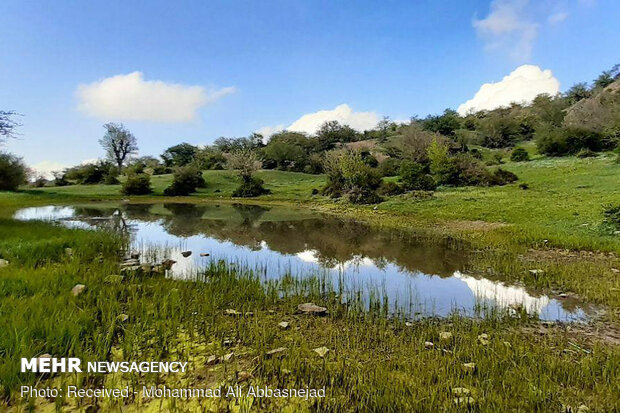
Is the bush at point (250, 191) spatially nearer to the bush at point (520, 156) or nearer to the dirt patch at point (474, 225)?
the dirt patch at point (474, 225)

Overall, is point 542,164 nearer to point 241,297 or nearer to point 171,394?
point 241,297

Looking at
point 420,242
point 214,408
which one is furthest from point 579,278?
point 214,408

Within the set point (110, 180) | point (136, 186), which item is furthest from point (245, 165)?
point (110, 180)

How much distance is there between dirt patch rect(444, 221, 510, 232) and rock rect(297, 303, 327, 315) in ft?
40.2

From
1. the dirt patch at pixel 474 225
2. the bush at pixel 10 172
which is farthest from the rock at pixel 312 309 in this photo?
the bush at pixel 10 172

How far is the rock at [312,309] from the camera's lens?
618cm

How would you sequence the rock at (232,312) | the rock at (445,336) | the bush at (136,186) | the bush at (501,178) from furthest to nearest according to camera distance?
the bush at (136,186) → the bush at (501,178) → the rock at (232,312) → the rock at (445,336)

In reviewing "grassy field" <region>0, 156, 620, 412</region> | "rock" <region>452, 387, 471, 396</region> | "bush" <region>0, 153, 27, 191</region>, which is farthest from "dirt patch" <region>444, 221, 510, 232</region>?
"bush" <region>0, 153, 27, 191</region>

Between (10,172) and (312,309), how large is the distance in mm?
49449

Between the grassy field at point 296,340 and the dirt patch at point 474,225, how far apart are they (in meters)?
5.97

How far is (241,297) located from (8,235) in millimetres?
8988

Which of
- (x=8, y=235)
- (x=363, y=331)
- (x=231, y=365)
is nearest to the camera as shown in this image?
(x=231, y=365)

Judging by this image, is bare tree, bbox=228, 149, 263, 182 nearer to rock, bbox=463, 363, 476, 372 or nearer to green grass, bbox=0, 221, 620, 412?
green grass, bbox=0, 221, 620, 412

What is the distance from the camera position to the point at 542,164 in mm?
36406
